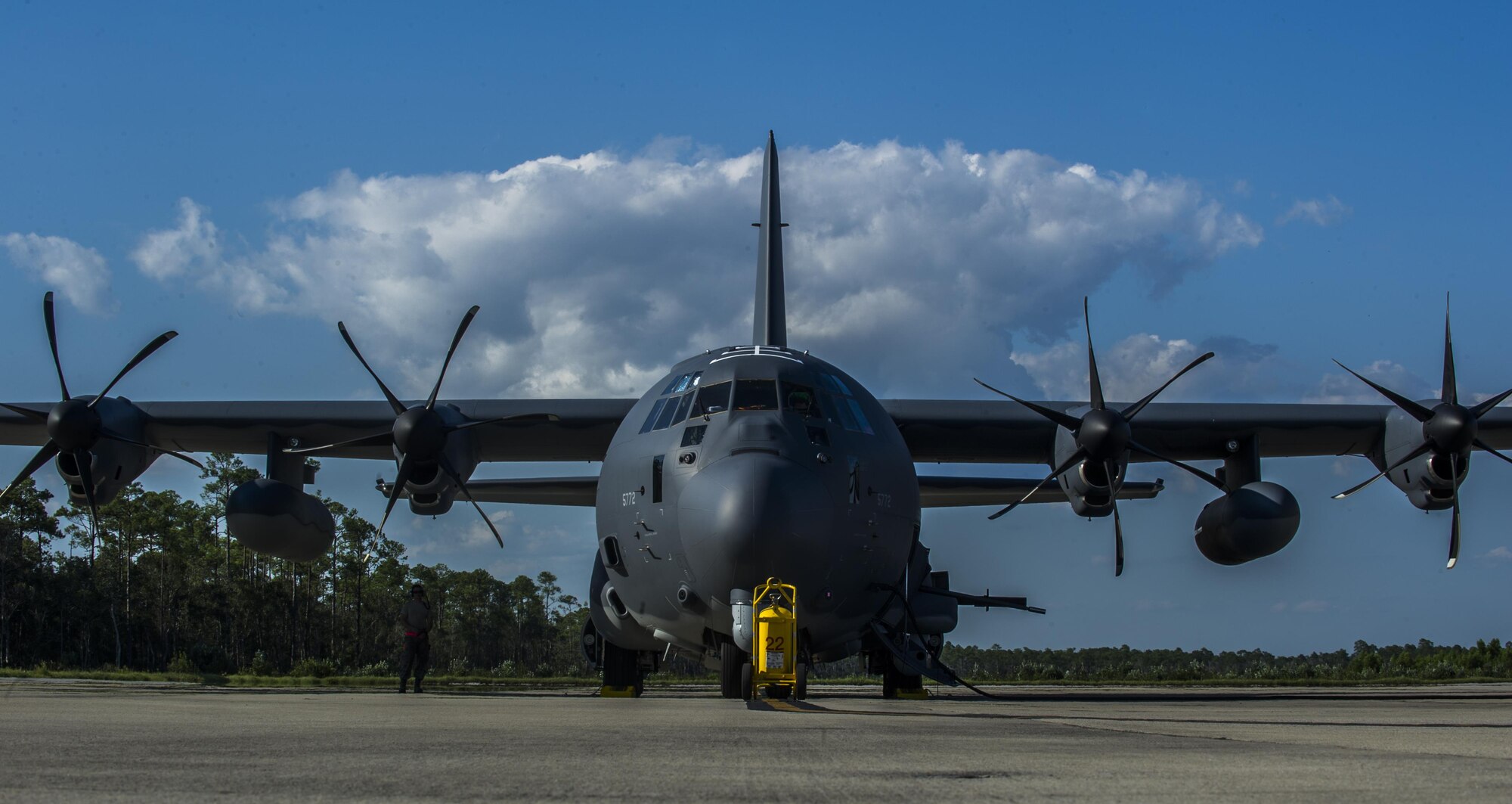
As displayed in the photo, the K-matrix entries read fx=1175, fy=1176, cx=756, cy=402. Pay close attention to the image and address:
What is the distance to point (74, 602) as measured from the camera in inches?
2515

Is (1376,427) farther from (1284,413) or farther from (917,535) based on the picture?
(917,535)

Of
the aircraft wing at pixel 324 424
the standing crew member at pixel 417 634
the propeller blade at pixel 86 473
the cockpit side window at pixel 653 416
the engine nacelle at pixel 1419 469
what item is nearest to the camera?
the cockpit side window at pixel 653 416

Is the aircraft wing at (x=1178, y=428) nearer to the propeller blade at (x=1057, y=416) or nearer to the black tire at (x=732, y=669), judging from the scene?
the propeller blade at (x=1057, y=416)

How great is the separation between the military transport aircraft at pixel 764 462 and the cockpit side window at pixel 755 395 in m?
0.02

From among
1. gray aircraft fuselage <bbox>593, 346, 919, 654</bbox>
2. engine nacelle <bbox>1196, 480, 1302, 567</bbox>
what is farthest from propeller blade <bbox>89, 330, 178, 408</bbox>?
engine nacelle <bbox>1196, 480, 1302, 567</bbox>

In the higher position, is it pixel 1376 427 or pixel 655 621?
pixel 1376 427

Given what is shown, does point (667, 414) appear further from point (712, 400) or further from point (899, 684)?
point (899, 684)

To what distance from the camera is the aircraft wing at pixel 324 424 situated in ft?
59.3

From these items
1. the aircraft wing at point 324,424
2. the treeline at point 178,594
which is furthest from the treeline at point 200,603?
the aircraft wing at point 324,424

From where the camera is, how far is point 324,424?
60.4 feet

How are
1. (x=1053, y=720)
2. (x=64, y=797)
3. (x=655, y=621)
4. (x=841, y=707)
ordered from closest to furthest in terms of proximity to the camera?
(x=64, y=797) < (x=1053, y=720) < (x=841, y=707) < (x=655, y=621)

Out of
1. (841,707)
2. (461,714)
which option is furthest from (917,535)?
(461,714)

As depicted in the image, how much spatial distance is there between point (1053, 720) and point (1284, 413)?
1231cm

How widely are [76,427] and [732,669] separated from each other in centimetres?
1062
